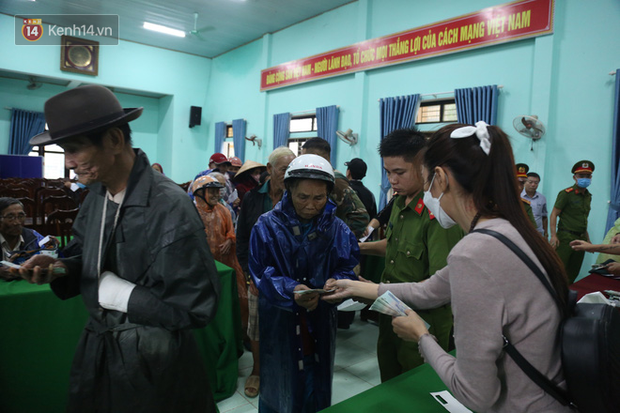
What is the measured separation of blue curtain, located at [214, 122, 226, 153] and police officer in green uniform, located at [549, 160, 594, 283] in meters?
9.26

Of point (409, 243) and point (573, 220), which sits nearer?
point (409, 243)

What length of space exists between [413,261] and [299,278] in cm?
55

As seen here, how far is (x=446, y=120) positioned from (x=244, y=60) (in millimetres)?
6788

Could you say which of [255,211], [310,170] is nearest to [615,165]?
[255,211]

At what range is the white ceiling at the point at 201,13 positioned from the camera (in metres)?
8.31

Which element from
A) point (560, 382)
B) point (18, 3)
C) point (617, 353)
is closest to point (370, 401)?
point (560, 382)

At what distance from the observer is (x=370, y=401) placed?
1113mm

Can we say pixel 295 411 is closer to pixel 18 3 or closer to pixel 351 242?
pixel 351 242

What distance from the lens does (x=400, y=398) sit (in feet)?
3.73

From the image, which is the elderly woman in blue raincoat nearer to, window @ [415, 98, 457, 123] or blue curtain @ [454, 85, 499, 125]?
blue curtain @ [454, 85, 499, 125]

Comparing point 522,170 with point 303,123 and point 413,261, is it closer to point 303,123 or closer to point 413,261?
point 413,261

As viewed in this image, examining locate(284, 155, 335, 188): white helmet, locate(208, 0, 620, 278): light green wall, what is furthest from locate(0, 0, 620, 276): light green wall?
locate(284, 155, 335, 188): white helmet

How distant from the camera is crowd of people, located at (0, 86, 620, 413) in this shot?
762 mm

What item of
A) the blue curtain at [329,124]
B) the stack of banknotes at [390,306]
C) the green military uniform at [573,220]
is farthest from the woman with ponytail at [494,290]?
the blue curtain at [329,124]
